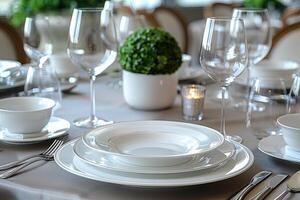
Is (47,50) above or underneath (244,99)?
above

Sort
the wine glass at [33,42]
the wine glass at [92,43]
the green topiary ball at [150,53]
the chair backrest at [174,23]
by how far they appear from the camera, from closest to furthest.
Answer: the wine glass at [92,43], the green topiary ball at [150,53], the wine glass at [33,42], the chair backrest at [174,23]

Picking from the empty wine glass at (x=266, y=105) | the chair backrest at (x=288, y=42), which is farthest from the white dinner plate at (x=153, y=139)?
the chair backrest at (x=288, y=42)

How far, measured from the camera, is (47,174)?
2.91 feet

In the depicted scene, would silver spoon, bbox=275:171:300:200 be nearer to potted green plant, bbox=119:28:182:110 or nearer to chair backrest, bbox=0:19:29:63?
potted green plant, bbox=119:28:182:110

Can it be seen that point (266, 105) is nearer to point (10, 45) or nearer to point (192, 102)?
point (192, 102)

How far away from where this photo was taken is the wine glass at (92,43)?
1.16m

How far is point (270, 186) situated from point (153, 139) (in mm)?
256

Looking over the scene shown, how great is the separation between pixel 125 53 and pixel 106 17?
0.39 feet

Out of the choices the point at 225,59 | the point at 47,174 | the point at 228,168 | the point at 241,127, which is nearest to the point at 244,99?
the point at 241,127

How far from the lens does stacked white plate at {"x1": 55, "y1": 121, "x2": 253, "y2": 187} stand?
2.69 feet

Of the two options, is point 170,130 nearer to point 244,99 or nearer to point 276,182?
point 276,182

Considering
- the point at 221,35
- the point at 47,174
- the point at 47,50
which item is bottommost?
the point at 47,174

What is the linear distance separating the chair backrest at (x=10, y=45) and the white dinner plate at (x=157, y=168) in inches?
51.3

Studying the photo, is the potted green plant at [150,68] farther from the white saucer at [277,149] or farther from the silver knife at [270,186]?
the silver knife at [270,186]
